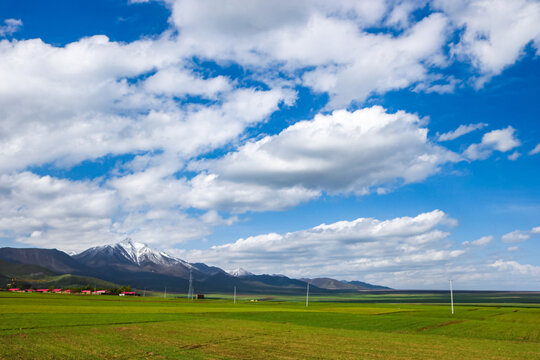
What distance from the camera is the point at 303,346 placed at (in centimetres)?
3744

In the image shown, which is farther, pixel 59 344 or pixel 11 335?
pixel 11 335

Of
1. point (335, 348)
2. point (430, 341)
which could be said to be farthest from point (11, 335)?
point (430, 341)

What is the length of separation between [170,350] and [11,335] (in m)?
15.4

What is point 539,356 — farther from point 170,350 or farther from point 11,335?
point 11,335

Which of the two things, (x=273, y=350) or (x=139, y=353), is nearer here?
(x=139, y=353)

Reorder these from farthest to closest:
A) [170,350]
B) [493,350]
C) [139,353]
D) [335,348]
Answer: [493,350], [335,348], [170,350], [139,353]

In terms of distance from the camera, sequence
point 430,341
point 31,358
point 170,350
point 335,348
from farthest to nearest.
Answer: point 430,341 → point 335,348 → point 170,350 → point 31,358

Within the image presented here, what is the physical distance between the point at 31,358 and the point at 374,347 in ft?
91.3

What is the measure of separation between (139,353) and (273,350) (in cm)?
1069

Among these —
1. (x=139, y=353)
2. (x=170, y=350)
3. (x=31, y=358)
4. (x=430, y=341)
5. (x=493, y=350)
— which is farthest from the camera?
(x=430, y=341)

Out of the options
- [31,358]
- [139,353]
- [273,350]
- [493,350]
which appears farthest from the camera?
[493,350]

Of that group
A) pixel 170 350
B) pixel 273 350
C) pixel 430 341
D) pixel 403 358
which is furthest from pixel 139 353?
pixel 430 341

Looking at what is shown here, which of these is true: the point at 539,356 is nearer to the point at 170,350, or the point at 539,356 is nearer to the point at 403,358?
the point at 403,358

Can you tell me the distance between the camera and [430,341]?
4519 cm
